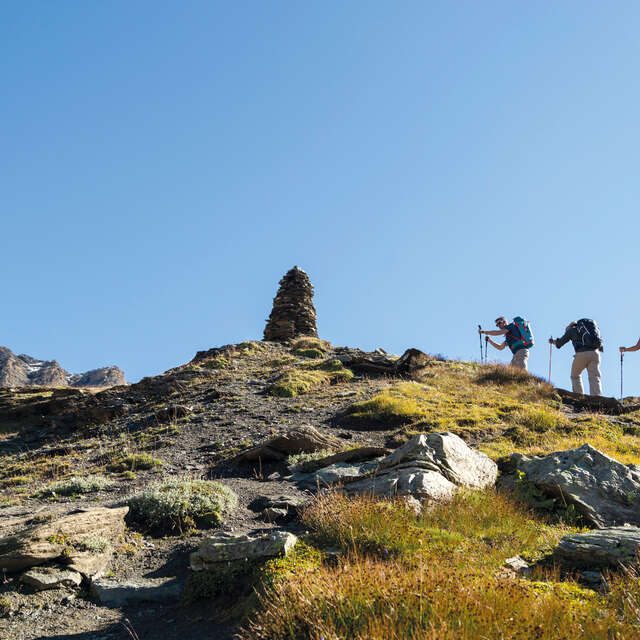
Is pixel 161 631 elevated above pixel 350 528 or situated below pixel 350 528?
below

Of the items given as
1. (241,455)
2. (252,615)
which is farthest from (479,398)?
(252,615)

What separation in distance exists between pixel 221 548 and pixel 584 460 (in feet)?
19.9

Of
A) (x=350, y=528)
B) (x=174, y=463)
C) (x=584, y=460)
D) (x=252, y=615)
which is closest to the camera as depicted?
(x=252, y=615)

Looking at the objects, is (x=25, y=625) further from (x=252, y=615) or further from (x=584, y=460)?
(x=584, y=460)

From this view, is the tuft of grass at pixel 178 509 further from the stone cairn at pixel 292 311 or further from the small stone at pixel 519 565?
the stone cairn at pixel 292 311

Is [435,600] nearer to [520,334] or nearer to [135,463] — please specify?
[135,463]

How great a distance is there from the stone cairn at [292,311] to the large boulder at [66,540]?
2805cm

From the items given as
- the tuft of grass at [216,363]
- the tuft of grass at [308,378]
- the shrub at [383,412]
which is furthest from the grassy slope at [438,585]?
the tuft of grass at [216,363]

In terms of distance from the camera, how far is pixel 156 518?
8492 millimetres

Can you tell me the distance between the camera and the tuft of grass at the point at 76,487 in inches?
423

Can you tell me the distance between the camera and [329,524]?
244 inches

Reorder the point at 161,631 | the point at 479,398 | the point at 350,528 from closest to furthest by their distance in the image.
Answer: the point at 161,631 < the point at 350,528 < the point at 479,398

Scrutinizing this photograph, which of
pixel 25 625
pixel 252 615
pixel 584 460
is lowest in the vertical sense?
pixel 25 625

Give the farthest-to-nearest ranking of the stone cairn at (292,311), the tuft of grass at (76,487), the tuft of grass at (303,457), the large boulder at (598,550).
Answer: the stone cairn at (292,311), the tuft of grass at (303,457), the tuft of grass at (76,487), the large boulder at (598,550)
